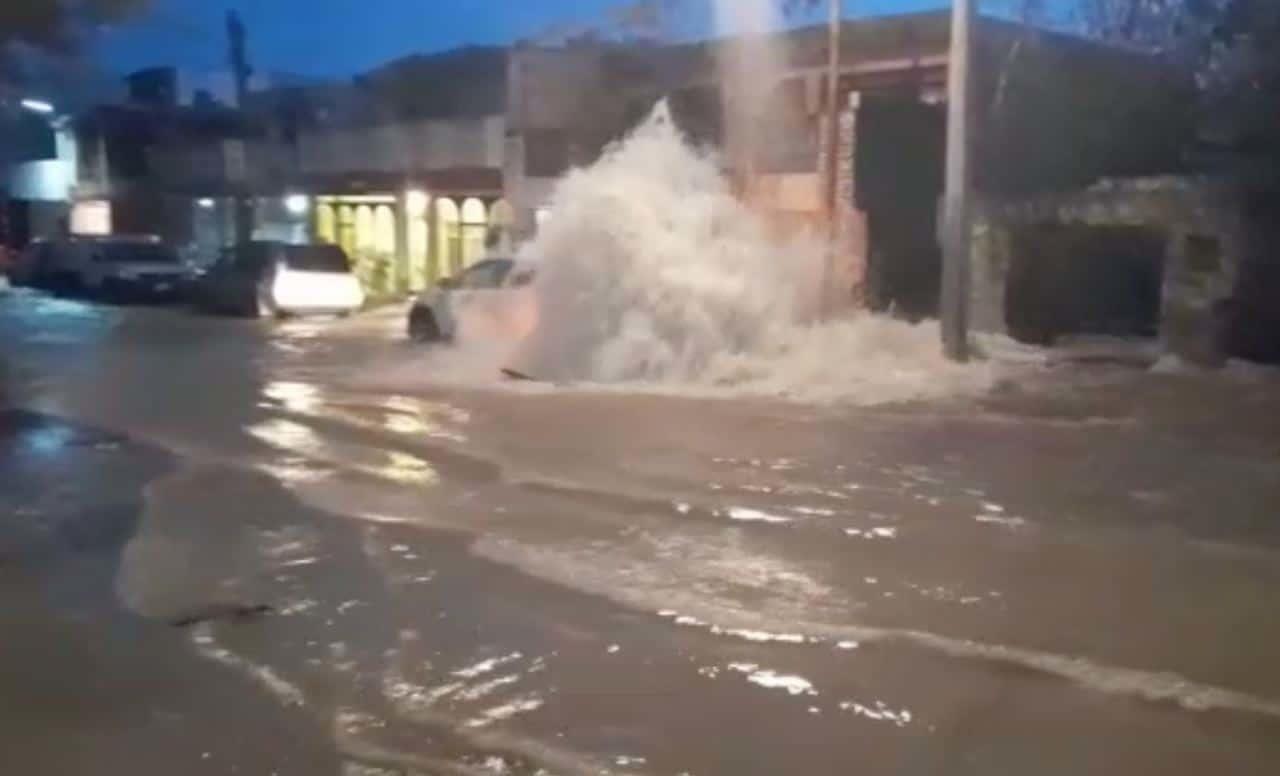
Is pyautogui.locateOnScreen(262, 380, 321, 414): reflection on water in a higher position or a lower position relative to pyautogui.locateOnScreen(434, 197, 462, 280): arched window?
lower

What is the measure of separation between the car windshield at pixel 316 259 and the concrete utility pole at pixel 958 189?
15003 mm

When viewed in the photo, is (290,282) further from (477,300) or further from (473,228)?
(477,300)

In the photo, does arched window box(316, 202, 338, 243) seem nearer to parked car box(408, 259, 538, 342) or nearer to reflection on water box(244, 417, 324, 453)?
parked car box(408, 259, 538, 342)

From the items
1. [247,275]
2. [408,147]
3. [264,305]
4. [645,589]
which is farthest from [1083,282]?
[408,147]

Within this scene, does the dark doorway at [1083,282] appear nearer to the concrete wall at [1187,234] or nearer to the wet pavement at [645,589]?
the concrete wall at [1187,234]

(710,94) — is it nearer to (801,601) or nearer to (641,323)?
(641,323)

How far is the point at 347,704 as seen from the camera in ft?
22.4

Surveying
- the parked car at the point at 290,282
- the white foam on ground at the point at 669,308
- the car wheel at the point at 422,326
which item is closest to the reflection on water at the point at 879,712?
the white foam on ground at the point at 669,308

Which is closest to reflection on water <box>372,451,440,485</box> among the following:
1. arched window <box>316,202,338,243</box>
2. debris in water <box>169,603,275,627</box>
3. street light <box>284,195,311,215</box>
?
debris in water <box>169,603,275,627</box>

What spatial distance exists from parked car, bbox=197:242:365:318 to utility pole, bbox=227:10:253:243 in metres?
14.6

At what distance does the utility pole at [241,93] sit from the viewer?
46.1 metres

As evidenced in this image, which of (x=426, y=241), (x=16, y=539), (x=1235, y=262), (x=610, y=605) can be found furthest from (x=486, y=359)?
(x=426, y=241)

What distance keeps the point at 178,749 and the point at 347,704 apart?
800mm

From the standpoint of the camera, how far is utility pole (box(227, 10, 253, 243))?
4612 centimetres
